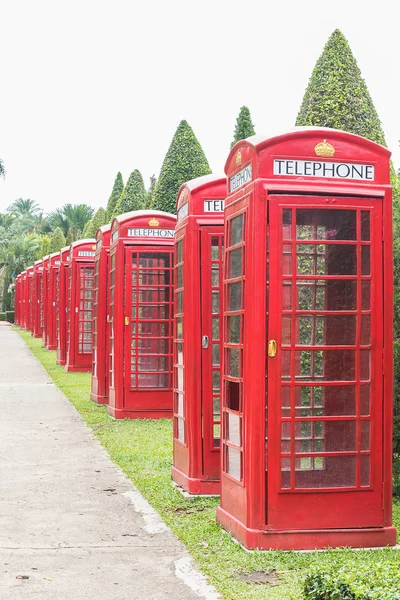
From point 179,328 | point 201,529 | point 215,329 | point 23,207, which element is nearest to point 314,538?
point 201,529

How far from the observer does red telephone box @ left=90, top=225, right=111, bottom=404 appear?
1580cm

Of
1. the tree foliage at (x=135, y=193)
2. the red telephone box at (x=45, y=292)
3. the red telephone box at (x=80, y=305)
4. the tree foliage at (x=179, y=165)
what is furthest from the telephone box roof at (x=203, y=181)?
the red telephone box at (x=45, y=292)

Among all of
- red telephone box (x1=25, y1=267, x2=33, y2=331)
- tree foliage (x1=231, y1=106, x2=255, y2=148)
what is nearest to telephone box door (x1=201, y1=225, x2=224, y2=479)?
tree foliage (x1=231, y1=106, x2=255, y2=148)

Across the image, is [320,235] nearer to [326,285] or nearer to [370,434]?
[326,285]

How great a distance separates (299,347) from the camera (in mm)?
6488

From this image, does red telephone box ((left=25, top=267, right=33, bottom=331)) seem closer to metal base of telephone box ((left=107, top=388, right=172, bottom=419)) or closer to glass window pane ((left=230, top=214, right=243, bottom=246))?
metal base of telephone box ((left=107, top=388, right=172, bottom=419))

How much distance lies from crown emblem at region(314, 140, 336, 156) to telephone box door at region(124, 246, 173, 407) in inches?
262

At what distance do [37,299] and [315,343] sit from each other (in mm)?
33366

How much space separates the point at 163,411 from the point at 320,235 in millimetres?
7676

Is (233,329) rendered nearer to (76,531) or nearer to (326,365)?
(326,365)

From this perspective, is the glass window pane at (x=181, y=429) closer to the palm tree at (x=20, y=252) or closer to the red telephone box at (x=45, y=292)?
the red telephone box at (x=45, y=292)

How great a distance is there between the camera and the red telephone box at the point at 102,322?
1580 cm

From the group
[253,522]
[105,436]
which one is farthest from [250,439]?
[105,436]

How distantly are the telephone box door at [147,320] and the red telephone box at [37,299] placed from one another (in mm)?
23844
